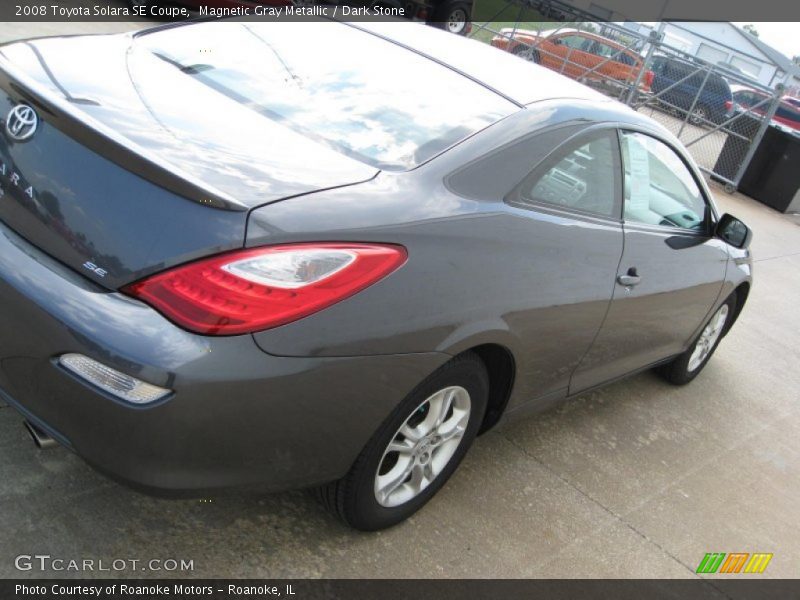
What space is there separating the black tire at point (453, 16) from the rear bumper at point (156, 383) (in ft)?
49.8

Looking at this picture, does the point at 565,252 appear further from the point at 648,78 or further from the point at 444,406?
the point at 648,78

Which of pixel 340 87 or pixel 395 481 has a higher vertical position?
pixel 340 87

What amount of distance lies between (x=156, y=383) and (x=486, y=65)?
204cm

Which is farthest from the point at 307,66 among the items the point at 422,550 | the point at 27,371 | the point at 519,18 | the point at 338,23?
the point at 519,18

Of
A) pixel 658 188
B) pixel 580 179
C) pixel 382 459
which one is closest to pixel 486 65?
pixel 580 179

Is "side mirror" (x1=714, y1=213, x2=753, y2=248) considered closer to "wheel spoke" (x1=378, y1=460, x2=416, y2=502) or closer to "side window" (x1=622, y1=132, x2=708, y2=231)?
"side window" (x1=622, y1=132, x2=708, y2=231)

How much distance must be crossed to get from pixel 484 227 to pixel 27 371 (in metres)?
1.42

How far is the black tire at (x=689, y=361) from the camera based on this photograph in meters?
4.78

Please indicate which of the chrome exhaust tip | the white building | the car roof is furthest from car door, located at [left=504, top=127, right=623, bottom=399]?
the white building

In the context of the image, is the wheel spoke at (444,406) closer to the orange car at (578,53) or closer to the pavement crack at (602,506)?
the pavement crack at (602,506)

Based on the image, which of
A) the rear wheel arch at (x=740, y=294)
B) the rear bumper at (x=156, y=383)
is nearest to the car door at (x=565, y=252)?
the rear bumper at (x=156, y=383)

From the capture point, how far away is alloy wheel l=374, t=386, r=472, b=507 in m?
2.69

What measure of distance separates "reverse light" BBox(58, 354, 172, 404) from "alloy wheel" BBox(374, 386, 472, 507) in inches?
32.7

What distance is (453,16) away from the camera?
16672 mm
